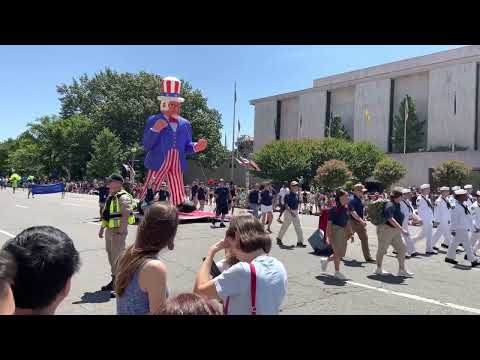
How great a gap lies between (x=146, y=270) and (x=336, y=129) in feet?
169

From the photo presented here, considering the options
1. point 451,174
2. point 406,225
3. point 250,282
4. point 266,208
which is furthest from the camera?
point 451,174

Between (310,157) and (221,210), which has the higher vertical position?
(310,157)

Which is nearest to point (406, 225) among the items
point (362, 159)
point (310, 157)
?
point (310, 157)

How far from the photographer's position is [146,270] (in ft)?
7.99

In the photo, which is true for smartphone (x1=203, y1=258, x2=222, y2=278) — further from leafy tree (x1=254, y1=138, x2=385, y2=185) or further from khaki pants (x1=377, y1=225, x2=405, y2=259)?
leafy tree (x1=254, y1=138, x2=385, y2=185)

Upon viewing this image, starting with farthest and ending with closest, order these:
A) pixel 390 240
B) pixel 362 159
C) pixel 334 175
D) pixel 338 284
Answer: pixel 362 159 → pixel 334 175 → pixel 390 240 → pixel 338 284

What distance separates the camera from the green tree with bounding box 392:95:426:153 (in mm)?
46469

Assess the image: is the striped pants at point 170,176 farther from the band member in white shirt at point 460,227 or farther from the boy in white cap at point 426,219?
the band member in white shirt at point 460,227

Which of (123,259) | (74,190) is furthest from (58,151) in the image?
(123,259)

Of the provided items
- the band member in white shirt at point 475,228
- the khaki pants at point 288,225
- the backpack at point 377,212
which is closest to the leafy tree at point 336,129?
the band member in white shirt at point 475,228

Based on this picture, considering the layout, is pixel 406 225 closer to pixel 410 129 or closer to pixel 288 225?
pixel 288 225

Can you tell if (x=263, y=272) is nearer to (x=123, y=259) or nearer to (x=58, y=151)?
(x=123, y=259)
